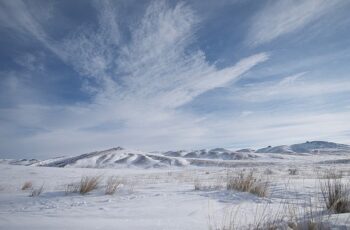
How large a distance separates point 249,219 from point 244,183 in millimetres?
2348

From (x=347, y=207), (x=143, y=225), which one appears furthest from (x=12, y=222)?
(x=347, y=207)

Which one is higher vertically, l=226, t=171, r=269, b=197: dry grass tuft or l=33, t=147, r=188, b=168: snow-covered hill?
l=33, t=147, r=188, b=168: snow-covered hill

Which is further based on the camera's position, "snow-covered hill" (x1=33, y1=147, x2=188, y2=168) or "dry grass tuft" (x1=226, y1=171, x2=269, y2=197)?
"snow-covered hill" (x1=33, y1=147, x2=188, y2=168)

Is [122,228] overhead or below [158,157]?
below

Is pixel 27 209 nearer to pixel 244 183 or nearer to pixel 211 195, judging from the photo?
pixel 211 195

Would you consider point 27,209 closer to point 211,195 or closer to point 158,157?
point 211,195

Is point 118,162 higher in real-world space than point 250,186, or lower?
higher

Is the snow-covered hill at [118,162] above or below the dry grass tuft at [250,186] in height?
above

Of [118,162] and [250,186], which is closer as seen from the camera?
[250,186]

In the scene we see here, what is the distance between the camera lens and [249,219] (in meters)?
3.14

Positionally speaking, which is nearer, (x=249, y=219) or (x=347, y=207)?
(x=249, y=219)

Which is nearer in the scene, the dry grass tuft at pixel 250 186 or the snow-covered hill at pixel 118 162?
the dry grass tuft at pixel 250 186

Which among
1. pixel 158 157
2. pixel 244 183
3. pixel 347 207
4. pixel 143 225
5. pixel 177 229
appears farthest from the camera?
pixel 158 157

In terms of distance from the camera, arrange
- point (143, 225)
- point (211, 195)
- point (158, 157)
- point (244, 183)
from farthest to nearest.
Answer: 1. point (158, 157)
2. point (244, 183)
3. point (211, 195)
4. point (143, 225)
